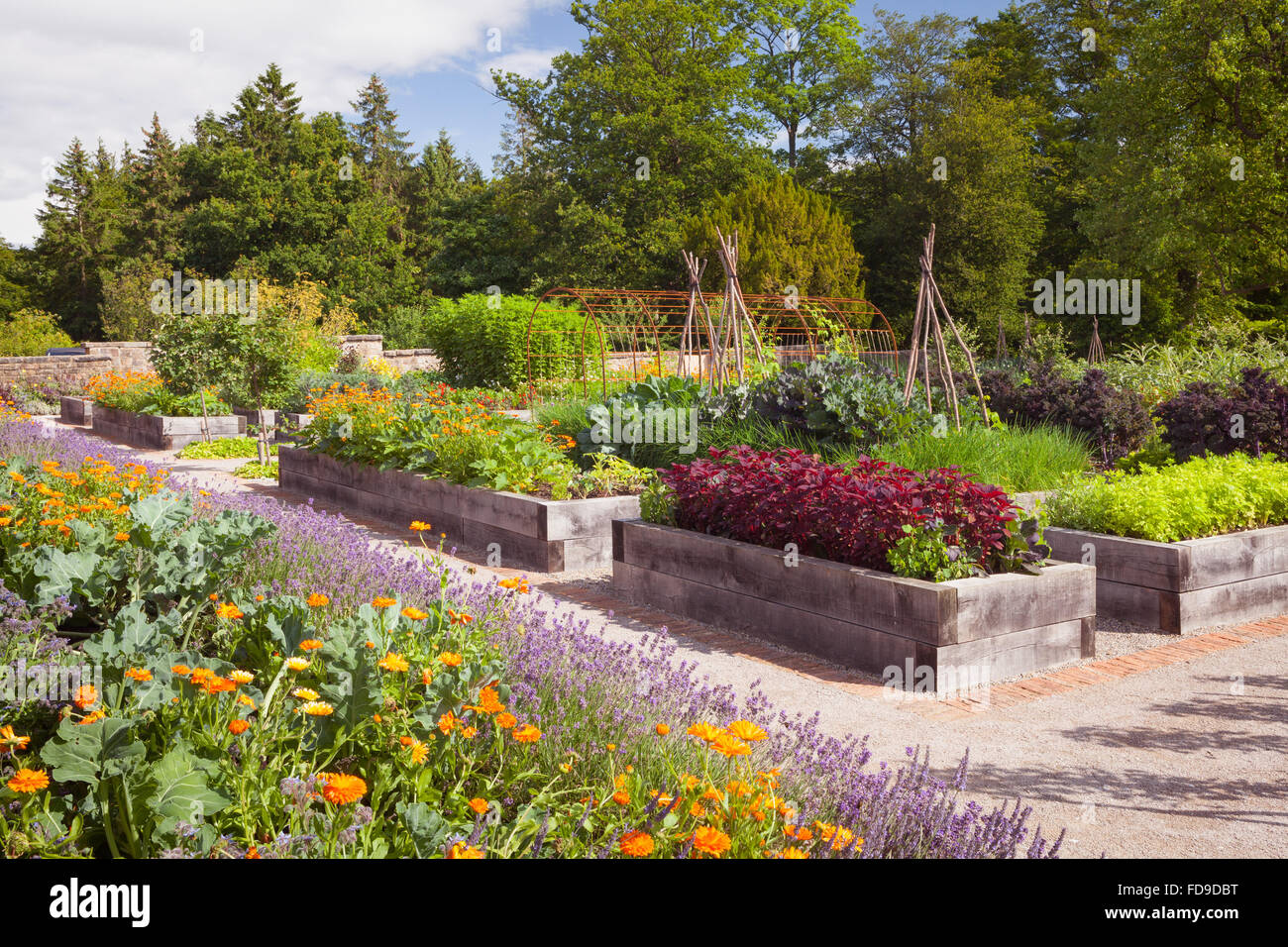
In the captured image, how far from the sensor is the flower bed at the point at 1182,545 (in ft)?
18.0

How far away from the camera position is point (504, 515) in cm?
731

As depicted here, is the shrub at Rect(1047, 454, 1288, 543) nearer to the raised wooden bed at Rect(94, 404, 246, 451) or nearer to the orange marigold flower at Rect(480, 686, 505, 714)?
the orange marigold flower at Rect(480, 686, 505, 714)

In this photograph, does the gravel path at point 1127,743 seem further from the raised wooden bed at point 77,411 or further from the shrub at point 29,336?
the shrub at point 29,336

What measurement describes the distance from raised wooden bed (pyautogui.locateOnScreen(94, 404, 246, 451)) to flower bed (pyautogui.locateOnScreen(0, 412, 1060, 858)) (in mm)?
11895

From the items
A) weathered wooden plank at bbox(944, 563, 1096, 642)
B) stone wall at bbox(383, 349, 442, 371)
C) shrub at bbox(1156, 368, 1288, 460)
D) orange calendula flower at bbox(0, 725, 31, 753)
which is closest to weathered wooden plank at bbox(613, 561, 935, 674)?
weathered wooden plank at bbox(944, 563, 1096, 642)

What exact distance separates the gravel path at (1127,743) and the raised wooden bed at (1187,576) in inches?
11.7

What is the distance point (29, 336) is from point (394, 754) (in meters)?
34.9

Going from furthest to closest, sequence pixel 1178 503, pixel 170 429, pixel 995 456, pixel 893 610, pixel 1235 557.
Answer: pixel 170 429, pixel 995 456, pixel 1178 503, pixel 1235 557, pixel 893 610

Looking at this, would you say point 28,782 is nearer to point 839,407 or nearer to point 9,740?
point 9,740

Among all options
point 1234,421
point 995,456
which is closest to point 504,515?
point 995,456

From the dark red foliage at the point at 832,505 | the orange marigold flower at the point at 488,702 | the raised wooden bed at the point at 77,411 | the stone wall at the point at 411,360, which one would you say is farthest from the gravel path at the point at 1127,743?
the stone wall at the point at 411,360

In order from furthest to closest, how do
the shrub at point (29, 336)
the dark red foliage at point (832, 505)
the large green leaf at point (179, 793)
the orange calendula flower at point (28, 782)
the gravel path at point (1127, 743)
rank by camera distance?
the shrub at point (29, 336) → the dark red foliage at point (832, 505) → the gravel path at point (1127, 743) → the large green leaf at point (179, 793) → the orange calendula flower at point (28, 782)

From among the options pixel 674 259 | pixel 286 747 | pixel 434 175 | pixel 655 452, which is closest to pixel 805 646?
pixel 286 747

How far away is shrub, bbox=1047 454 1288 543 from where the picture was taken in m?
5.71
